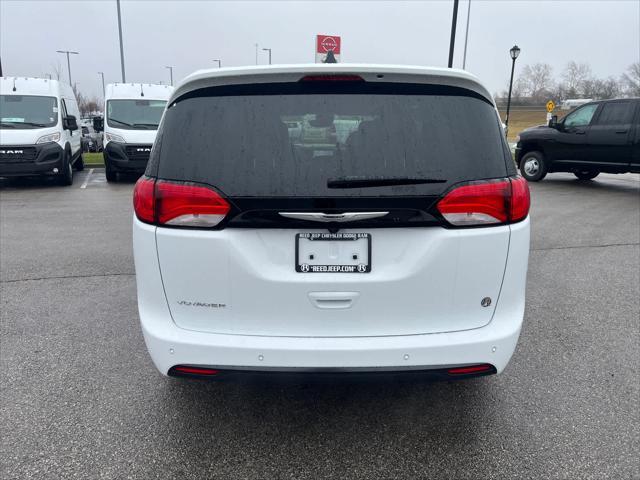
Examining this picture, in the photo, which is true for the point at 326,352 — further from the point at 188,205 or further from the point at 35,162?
the point at 35,162

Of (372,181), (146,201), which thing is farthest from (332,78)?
(146,201)

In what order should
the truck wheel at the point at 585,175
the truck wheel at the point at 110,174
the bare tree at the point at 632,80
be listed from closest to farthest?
the truck wheel at the point at 110,174 < the truck wheel at the point at 585,175 < the bare tree at the point at 632,80

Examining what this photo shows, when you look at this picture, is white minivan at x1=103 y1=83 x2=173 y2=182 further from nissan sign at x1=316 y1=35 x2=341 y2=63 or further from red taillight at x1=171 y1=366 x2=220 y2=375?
red taillight at x1=171 y1=366 x2=220 y2=375

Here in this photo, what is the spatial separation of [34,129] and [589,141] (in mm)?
A: 12333

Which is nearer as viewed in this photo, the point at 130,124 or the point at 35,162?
the point at 35,162

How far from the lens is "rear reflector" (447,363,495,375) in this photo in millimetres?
2391

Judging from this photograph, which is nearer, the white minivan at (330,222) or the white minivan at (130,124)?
the white minivan at (330,222)

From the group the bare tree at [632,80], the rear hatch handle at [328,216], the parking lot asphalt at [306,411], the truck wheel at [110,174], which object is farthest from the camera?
the bare tree at [632,80]

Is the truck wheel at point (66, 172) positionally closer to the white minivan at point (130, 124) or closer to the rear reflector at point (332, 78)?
the white minivan at point (130, 124)

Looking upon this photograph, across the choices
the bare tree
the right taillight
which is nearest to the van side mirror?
the right taillight

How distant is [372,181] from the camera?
2250 mm

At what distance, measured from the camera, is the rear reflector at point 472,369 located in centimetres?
239

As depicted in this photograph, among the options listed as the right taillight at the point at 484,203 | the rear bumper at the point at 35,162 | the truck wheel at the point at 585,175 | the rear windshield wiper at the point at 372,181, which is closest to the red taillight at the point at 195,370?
the rear windshield wiper at the point at 372,181

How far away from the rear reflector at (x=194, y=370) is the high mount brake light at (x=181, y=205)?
25.2 inches
